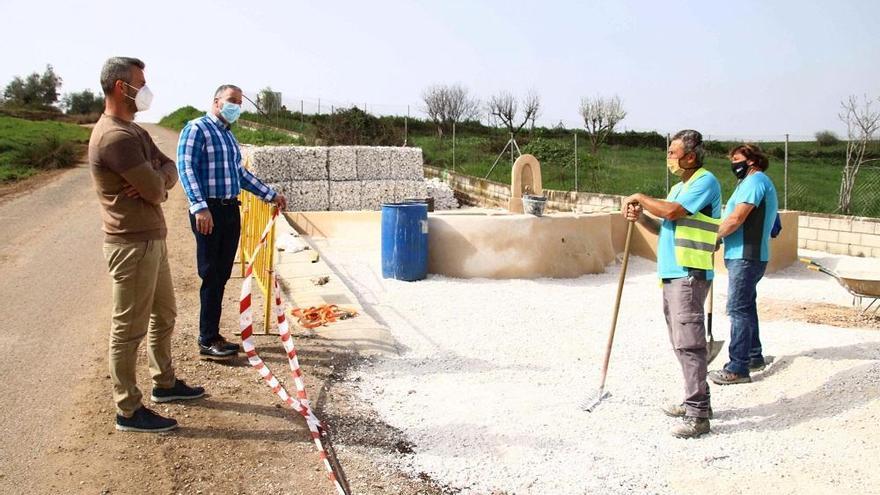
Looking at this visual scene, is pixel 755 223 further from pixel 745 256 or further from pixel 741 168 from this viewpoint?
pixel 741 168

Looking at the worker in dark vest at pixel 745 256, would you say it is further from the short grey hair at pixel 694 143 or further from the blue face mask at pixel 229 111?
the blue face mask at pixel 229 111

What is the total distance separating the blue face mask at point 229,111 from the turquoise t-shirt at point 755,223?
12.7 ft

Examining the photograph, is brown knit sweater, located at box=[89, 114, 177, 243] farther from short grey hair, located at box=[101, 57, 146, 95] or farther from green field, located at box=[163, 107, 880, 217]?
green field, located at box=[163, 107, 880, 217]

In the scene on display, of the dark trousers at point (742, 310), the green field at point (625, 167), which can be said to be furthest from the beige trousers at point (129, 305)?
the green field at point (625, 167)

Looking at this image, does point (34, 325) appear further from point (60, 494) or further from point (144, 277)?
point (60, 494)

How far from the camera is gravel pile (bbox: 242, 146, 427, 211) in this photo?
14.9 meters

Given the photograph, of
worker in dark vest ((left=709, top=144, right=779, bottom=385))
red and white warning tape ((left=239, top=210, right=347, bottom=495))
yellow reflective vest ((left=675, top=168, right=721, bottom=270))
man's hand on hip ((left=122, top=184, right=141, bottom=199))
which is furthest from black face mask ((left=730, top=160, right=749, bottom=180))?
man's hand on hip ((left=122, top=184, right=141, bottom=199))

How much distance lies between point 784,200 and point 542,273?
19.4 ft

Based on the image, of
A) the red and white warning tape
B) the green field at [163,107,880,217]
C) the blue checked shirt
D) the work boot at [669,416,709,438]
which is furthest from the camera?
the green field at [163,107,880,217]

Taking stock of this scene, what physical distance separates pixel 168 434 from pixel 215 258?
4.99 feet

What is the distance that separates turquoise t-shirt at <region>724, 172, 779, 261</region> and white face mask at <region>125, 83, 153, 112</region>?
13.6ft

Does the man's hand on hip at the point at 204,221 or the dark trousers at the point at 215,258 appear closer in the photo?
the man's hand on hip at the point at 204,221

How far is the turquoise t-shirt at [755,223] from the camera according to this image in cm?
513

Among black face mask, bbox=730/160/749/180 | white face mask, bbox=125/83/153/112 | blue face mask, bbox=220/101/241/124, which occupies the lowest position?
black face mask, bbox=730/160/749/180
